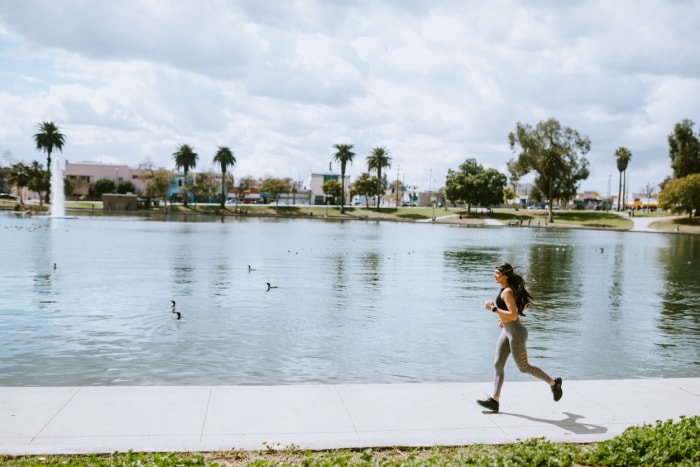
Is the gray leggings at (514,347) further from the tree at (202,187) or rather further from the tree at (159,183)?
the tree at (159,183)

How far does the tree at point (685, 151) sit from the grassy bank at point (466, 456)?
125 m

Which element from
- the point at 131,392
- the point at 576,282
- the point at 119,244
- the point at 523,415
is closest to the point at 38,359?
the point at 131,392

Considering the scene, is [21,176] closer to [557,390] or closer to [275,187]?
[275,187]

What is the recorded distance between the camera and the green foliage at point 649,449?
20.2ft

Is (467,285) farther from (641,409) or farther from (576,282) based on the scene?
(641,409)

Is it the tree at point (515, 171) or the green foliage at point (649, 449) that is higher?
the tree at point (515, 171)

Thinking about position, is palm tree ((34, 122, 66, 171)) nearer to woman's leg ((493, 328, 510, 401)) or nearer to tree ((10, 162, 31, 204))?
tree ((10, 162, 31, 204))

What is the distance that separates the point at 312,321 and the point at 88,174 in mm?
168910

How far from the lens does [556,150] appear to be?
401ft

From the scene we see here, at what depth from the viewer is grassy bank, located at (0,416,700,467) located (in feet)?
19.4

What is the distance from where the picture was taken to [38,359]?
39.5ft

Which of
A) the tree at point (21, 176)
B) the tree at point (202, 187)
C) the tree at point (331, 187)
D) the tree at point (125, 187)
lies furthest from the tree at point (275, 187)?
the tree at point (21, 176)

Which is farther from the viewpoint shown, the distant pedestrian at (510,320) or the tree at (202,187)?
the tree at (202,187)

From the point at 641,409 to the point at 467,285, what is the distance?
1750 cm
